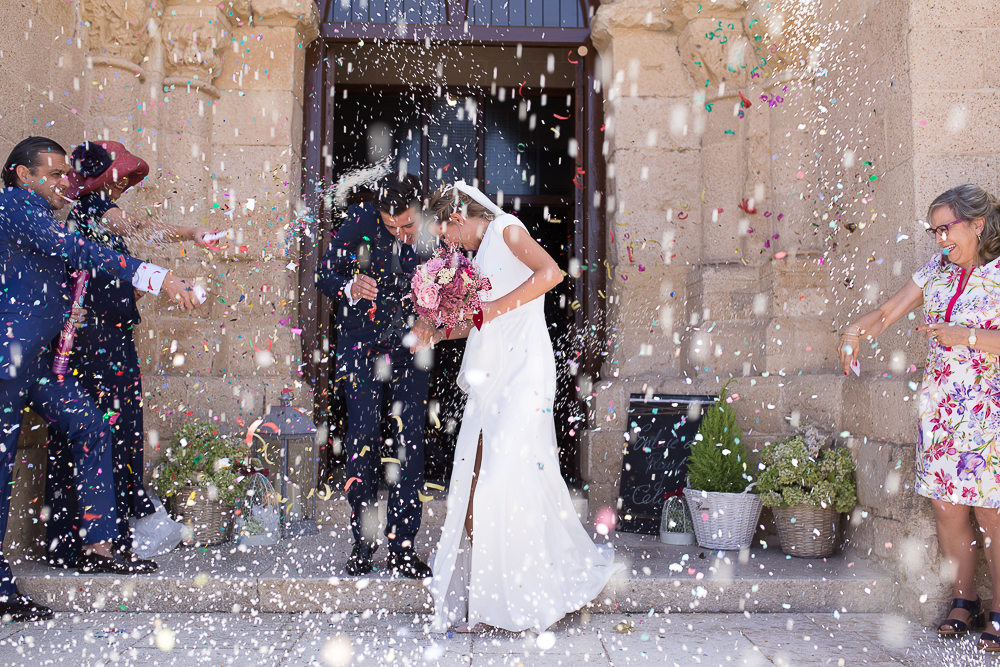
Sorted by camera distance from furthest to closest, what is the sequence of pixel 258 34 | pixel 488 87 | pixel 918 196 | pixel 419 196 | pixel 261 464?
pixel 488 87, pixel 258 34, pixel 261 464, pixel 918 196, pixel 419 196

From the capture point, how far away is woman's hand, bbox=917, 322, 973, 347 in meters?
2.99

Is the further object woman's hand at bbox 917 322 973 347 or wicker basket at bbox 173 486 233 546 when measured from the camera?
wicker basket at bbox 173 486 233 546

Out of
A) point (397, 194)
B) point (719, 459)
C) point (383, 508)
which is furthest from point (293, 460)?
point (719, 459)

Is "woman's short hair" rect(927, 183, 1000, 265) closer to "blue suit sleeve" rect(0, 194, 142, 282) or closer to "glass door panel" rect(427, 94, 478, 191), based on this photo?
"blue suit sleeve" rect(0, 194, 142, 282)

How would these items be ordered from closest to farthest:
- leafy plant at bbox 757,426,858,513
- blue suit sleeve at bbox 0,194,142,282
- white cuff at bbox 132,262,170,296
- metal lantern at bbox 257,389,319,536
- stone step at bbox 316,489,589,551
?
blue suit sleeve at bbox 0,194,142,282 < white cuff at bbox 132,262,170,296 < leafy plant at bbox 757,426,858,513 < metal lantern at bbox 257,389,319,536 < stone step at bbox 316,489,589,551

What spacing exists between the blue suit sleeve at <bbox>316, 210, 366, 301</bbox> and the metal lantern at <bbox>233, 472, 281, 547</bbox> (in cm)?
138

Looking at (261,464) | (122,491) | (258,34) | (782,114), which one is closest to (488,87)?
(258,34)

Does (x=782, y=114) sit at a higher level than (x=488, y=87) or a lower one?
lower

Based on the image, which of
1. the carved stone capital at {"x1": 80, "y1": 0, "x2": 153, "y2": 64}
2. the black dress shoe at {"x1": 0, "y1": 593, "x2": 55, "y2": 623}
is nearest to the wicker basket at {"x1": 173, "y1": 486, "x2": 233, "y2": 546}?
the black dress shoe at {"x1": 0, "y1": 593, "x2": 55, "y2": 623}

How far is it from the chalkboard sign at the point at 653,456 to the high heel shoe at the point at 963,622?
1.56 m

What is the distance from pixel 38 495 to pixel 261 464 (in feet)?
3.67

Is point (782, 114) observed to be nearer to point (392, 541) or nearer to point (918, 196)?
point (918, 196)

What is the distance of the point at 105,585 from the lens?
11.3ft

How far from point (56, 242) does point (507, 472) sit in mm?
2162
